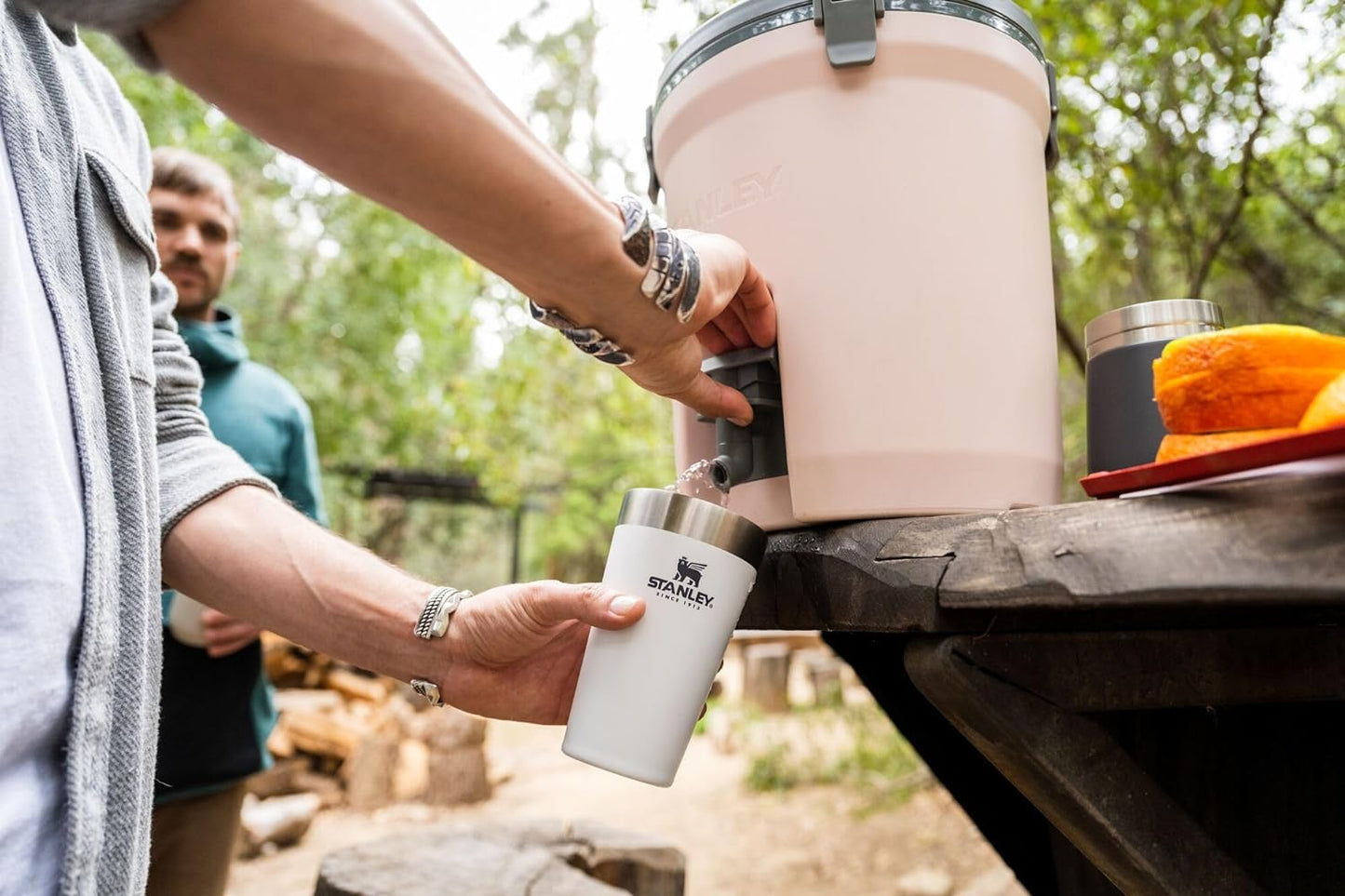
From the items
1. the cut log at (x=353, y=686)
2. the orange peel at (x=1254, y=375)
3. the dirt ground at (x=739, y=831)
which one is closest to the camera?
the orange peel at (x=1254, y=375)

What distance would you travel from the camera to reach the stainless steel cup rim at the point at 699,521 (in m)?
0.78

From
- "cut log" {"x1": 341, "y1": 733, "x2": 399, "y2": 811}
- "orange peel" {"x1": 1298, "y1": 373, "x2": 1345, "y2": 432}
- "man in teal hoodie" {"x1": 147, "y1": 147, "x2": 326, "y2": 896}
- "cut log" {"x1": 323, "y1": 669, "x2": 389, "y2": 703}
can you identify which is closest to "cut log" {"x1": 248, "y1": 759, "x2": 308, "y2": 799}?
"cut log" {"x1": 341, "y1": 733, "x2": 399, "y2": 811}

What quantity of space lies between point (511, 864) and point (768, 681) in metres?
4.76

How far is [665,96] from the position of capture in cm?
101

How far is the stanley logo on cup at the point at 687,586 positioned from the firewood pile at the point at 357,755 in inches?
160

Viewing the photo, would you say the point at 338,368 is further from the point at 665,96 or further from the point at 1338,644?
the point at 1338,644

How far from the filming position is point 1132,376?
87cm

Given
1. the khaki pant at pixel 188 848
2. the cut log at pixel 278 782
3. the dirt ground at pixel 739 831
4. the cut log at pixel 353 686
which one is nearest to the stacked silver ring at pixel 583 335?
the khaki pant at pixel 188 848

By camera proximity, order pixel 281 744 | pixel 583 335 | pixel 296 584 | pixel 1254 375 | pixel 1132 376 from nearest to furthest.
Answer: pixel 1254 375, pixel 583 335, pixel 1132 376, pixel 296 584, pixel 281 744

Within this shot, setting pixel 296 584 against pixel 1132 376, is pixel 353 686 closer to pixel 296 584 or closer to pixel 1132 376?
pixel 296 584

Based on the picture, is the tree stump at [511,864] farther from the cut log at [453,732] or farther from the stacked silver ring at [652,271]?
the cut log at [453,732]

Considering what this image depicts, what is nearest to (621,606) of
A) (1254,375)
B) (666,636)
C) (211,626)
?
(666,636)

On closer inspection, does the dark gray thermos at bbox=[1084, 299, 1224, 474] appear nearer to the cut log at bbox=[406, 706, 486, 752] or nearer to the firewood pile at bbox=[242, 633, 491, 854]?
the firewood pile at bbox=[242, 633, 491, 854]

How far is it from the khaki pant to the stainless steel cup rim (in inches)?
61.3
